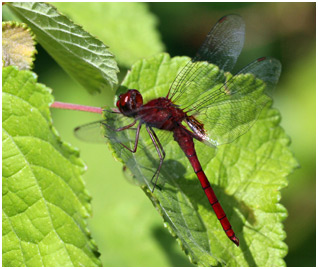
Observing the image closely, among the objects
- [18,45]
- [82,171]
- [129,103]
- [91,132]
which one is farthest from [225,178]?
[18,45]

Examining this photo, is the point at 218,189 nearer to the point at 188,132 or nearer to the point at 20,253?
the point at 188,132

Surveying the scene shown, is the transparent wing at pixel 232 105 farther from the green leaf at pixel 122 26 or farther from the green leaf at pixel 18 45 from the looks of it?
the green leaf at pixel 18 45

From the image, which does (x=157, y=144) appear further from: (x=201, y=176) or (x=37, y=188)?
(x=37, y=188)

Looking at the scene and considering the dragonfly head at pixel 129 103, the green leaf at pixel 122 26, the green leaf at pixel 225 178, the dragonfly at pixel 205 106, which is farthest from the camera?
the green leaf at pixel 122 26

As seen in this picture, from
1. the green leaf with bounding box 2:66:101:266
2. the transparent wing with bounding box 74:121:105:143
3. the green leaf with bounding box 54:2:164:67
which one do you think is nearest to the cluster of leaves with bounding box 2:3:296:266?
the green leaf with bounding box 2:66:101:266

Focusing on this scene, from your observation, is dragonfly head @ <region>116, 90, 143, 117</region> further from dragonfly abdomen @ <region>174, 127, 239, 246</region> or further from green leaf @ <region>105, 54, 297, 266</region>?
dragonfly abdomen @ <region>174, 127, 239, 246</region>

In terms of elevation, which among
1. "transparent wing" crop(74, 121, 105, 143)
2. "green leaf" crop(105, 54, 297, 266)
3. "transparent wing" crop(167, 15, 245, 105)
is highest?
"transparent wing" crop(167, 15, 245, 105)

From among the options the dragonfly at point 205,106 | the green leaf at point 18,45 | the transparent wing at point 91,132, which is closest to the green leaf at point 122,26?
the dragonfly at point 205,106
